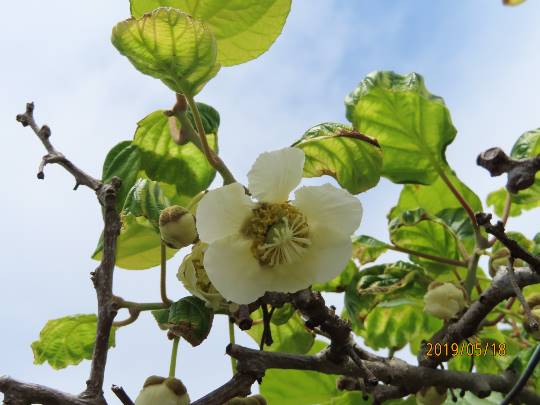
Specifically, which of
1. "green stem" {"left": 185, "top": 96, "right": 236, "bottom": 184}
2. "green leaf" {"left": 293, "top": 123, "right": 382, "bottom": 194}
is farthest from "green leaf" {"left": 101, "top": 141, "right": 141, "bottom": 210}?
"green leaf" {"left": 293, "top": 123, "right": 382, "bottom": 194}

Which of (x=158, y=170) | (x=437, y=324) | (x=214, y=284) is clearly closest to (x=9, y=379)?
(x=214, y=284)

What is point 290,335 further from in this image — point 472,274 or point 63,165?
point 63,165

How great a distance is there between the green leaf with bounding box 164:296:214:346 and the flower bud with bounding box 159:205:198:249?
7 cm

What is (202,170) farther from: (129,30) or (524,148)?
(524,148)

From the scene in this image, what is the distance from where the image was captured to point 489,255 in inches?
50.1

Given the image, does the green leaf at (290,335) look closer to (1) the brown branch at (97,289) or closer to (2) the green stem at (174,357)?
(2) the green stem at (174,357)

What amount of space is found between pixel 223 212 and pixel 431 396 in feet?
1.77

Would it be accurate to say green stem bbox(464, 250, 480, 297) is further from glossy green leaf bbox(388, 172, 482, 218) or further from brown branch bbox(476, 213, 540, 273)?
brown branch bbox(476, 213, 540, 273)

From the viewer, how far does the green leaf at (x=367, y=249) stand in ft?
4.28

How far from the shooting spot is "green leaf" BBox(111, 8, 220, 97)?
2.79ft

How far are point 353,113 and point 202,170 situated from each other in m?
0.29

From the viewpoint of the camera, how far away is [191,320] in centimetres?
83

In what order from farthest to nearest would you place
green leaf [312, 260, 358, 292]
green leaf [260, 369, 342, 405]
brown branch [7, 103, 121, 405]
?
green leaf [260, 369, 342, 405] < green leaf [312, 260, 358, 292] < brown branch [7, 103, 121, 405]
